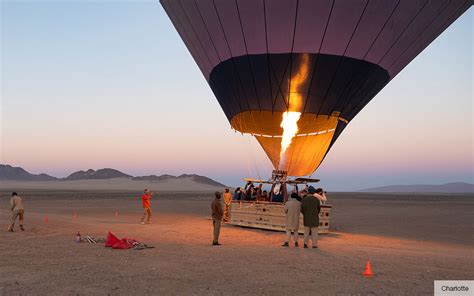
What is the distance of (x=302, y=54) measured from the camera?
14.3 m

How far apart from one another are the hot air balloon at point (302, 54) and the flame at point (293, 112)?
1.4 inches

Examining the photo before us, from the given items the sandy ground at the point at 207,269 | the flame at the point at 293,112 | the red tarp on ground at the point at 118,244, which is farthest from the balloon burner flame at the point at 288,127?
the red tarp on ground at the point at 118,244

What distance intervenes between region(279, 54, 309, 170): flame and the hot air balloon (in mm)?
36

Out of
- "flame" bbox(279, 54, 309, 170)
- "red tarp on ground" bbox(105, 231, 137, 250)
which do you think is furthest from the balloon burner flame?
"red tarp on ground" bbox(105, 231, 137, 250)

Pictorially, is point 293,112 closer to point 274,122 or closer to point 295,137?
point 274,122

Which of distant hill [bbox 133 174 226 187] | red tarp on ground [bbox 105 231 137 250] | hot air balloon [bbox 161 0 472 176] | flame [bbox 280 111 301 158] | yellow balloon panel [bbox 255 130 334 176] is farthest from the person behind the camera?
distant hill [bbox 133 174 226 187]

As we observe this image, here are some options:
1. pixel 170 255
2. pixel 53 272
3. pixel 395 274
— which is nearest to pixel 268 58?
pixel 170 255

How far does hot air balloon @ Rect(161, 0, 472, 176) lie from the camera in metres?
13.7

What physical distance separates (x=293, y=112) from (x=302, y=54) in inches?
90.1

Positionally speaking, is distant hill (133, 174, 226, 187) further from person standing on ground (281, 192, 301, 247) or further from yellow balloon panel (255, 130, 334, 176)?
person standing on ground (281, 192, 301, 247)

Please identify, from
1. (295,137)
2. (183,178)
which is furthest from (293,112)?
(183,178)

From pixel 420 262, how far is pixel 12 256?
862 cm

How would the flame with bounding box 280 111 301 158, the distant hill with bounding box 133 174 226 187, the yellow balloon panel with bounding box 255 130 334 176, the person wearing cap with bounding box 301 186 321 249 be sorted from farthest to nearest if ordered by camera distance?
the distant hill with bounding box 133 174 226 187 < the yellow balloon panel with bounding box 255 130 334 176 < the flame with bounding box 280 111 301 158 < the person wearing cap with bounding box 301 186 321 249

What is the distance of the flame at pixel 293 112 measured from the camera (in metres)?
14.6
